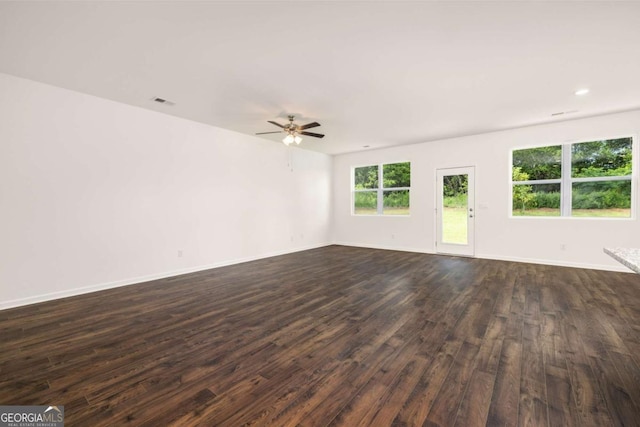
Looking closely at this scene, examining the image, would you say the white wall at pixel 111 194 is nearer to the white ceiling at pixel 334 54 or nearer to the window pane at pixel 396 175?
the white ceiling at pixel 334 54

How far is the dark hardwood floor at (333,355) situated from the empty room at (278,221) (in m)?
0.02

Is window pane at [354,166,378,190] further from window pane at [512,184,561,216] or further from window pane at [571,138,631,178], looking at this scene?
window pane at [571,138,631,178]

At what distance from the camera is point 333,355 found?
7.28 ft

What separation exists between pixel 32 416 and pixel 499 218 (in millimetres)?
7174

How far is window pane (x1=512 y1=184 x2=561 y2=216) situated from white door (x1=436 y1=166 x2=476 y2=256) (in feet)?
2.76

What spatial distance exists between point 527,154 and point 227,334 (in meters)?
6.51

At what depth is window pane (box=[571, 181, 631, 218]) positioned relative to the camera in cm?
481

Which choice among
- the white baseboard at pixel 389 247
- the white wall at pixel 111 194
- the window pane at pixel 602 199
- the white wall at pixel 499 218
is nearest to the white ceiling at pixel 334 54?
the white wall at pixel 111 194

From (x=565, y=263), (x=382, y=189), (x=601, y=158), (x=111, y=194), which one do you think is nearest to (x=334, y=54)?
(x=111, y=194)

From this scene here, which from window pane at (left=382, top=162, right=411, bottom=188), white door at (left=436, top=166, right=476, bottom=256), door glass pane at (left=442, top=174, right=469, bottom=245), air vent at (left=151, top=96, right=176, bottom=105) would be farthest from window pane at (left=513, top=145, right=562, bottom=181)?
air vent at (left=151, top=96, right=176, bottom=105)

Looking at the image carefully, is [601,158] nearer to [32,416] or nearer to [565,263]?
[565,263]

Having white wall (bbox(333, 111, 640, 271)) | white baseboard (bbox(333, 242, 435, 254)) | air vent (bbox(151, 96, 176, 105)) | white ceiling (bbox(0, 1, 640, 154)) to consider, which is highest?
air vent (bbox(151, 96, 176, 105))

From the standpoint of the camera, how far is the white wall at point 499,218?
4.92 m

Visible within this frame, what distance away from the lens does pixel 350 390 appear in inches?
70.5
